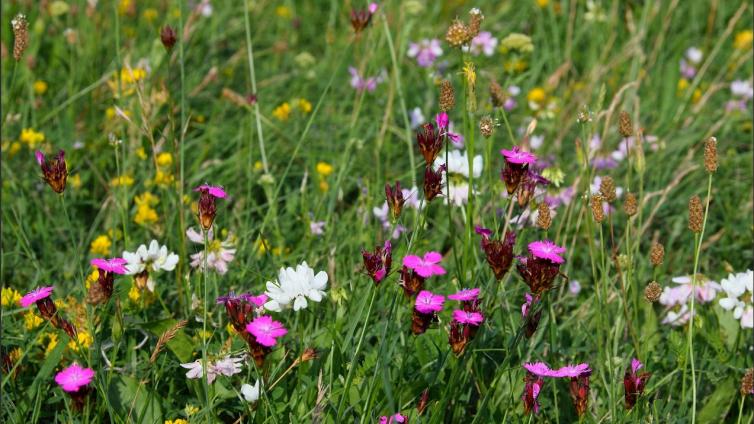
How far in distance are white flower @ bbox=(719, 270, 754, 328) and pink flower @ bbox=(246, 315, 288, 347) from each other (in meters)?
1.04

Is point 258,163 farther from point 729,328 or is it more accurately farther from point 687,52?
point 687,52

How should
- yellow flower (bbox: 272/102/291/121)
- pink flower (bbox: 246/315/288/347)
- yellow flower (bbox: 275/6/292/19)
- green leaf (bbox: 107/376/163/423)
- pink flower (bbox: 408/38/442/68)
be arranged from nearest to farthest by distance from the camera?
pink flower (bbox: 246/315/288/347)
green leaf (bbox: 107/376/163/423)
yellow flower (bbox: 272/102/291/121)
pink flower (bbox: 408/38/442/68)
yellow flower (bbox: 275/6/292/19)

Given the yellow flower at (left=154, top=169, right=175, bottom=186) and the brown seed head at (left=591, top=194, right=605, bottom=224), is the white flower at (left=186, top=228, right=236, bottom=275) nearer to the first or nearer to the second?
the yellow flower at (left=154, top=169, right=175, bottom=186)

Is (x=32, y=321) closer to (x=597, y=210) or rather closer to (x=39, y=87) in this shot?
(x=597, y=210)

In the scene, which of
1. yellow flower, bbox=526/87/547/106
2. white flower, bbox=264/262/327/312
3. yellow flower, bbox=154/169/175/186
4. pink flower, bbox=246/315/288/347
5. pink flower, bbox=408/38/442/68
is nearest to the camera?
pink flower, bbox=246/315/288/347

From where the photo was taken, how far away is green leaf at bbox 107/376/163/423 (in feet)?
5.44

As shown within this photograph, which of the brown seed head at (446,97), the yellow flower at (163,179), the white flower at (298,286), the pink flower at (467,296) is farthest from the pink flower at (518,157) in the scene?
the yellow flower at (163,179)

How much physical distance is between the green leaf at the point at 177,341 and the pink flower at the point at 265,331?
18.0 inches

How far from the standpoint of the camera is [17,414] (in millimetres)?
1562

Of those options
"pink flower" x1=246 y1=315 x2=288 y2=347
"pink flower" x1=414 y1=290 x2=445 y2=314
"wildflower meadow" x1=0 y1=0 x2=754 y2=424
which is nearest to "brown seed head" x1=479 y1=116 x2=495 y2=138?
"wildflower meadow" x1=0 y1=0 x2=754 y2=424

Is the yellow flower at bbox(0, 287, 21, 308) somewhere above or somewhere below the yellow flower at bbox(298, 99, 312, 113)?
above

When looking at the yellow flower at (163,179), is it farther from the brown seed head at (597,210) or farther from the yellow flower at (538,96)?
the yellow flower at (538,96)

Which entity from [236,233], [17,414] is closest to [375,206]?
[236,233]

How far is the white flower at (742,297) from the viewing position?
1929mm
